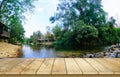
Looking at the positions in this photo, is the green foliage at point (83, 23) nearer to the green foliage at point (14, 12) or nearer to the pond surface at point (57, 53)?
the green foliage at point (14, 12)

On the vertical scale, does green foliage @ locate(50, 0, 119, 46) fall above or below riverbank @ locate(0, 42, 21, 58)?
above

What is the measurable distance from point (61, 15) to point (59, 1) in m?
1.20

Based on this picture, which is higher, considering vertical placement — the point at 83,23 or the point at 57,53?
the point at 83,23

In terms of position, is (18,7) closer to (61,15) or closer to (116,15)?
(61,15)

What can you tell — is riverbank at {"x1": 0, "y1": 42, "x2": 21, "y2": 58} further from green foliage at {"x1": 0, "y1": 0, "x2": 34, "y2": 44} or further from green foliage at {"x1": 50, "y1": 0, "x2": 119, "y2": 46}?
green foliage at {"x1": 50, "y1": 0, "x2": 119, "y2": 46}

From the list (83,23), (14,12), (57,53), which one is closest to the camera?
(57,53)

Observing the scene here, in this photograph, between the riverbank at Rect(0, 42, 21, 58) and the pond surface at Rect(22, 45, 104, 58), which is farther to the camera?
the pond surface at Rect(22, 45, 104, 58)

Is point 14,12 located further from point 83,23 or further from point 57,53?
point 83,23

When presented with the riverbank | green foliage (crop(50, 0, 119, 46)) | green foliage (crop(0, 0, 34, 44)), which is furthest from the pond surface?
green foliage (crop(50, 0, 119, 46))

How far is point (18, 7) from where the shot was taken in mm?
14578

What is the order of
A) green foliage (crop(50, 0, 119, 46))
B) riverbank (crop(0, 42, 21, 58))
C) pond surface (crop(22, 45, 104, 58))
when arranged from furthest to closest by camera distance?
1. green foliage (crop(50, 0, 119, 46))
2. pond surface (crop(22, 45, 104, 58))
3. riverbank (crop(0, 42, 21, 58))

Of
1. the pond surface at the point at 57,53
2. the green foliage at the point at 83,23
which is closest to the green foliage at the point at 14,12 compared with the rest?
the pond surface at the point at 57,53

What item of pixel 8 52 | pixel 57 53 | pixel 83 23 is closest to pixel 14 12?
pixel 8 52

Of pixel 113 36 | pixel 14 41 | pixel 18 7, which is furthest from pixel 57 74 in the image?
pixel 113 36
